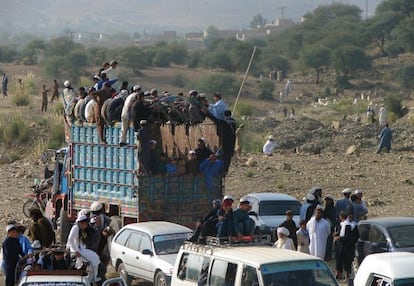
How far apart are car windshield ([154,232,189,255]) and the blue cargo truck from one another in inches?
112

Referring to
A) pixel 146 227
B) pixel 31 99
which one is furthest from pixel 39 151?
pixel 146 227

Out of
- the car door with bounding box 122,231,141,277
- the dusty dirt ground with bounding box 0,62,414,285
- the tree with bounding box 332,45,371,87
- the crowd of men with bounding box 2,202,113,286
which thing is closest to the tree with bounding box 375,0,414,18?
the tree with bounding box 332,45,371,87

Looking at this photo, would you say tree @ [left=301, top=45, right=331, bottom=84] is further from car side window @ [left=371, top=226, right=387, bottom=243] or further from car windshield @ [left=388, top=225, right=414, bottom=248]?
car windshield @ [left=388, top=225, right=414, bottom=248]

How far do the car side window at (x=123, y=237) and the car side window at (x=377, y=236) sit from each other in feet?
12.6

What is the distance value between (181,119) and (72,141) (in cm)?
239

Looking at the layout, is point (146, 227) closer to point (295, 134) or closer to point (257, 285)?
point (257, 285)

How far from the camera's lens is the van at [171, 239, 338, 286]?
12.4 m

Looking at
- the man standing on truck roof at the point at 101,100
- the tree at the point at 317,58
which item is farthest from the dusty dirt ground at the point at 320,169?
the tree at the point at 317,58

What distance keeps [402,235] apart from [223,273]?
15.8ft

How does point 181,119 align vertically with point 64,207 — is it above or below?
above

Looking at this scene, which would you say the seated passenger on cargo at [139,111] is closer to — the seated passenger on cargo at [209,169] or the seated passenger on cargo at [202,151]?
the seated passenger on cargo at [202,151]

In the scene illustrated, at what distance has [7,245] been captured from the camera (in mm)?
15289

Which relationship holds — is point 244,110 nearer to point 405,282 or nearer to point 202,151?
point 202,151

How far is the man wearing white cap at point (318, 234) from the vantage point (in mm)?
18109
